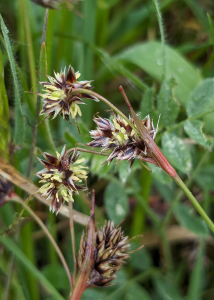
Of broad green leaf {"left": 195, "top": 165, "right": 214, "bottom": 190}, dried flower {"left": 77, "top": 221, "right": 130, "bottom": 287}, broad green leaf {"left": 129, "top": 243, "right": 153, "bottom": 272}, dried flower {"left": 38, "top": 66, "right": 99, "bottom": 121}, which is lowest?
broad green leaf {"left": 129, "top": 243, "right": 153, "bottom": 272}

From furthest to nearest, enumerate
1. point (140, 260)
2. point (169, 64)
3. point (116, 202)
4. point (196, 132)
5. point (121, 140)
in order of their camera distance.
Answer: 1. point (169, 64)
2. point (140, 260)
3. point (116, 202)
4. point (196, 132)
5. point (121, 140)

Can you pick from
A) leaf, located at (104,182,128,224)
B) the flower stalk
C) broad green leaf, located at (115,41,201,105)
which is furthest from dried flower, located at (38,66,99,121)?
broad green leaf, located at (115,41,201,105)

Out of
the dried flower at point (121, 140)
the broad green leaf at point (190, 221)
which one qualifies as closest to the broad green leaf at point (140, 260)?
the broad green leaf at point (190, 221)

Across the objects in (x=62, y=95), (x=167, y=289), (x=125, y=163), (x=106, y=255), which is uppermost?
(x=62, y=95)

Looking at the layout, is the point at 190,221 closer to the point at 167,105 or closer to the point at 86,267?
the point at 167,105

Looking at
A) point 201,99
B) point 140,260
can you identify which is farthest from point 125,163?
point 140,260

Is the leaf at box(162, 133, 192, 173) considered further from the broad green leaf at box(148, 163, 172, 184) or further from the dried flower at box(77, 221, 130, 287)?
the dried flower at box(77, 221, 130, 287)

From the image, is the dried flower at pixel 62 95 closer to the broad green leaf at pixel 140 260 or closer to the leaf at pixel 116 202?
the leaf at pixel 116 202
